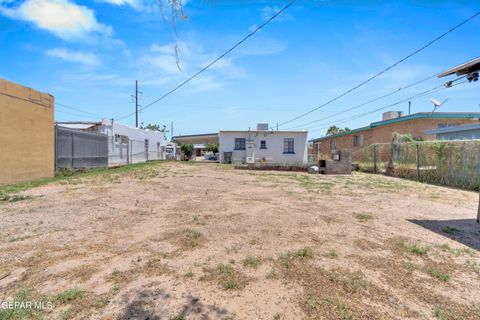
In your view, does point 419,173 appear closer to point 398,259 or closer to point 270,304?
point 398,259

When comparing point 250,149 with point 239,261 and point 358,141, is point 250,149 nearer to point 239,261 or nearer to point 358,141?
point 358,141

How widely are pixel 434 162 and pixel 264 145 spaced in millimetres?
13037

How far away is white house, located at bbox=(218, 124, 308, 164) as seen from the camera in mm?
21500

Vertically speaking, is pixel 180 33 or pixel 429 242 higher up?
pixel 180 33

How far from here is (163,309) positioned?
2.02 m

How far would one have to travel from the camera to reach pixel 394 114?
62.4 ft

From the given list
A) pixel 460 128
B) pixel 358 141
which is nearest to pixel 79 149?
pixel 460 128

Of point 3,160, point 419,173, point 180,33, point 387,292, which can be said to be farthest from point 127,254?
point 419,173

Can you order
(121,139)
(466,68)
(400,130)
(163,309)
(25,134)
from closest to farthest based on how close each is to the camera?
1. (163,309)
2. (466,68)
3. (25,134)
4. (400,130)
5. (121,139)

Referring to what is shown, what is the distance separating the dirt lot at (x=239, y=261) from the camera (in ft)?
6.77

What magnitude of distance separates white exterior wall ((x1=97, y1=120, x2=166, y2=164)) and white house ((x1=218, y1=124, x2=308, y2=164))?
24.5 feet

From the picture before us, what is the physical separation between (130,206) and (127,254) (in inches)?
109

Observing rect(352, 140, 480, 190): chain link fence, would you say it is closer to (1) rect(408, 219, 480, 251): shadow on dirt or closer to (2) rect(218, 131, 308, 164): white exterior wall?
(1) rect(408, 219, 480, 251): shadow on dirt

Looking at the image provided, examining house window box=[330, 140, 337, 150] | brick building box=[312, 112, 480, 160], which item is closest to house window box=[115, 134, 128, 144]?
brick building box=[312, 112, 480, 160]
